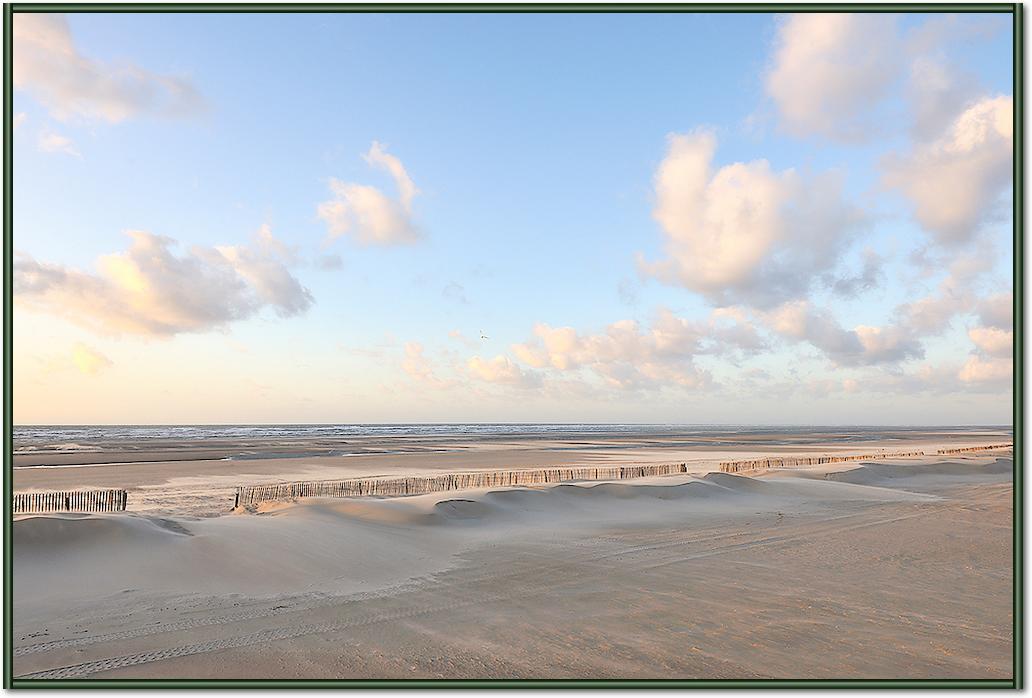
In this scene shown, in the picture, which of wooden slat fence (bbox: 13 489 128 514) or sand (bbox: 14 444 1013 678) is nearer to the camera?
sand (bbox: 14 444 1013 678)

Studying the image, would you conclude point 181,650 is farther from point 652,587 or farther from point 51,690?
point 652,587

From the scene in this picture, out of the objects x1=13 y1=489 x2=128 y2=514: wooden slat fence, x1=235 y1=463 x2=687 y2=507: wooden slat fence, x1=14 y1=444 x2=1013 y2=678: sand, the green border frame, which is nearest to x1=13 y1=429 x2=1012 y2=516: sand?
x1=235 y1=463 x2=687 y2=507: wooden slat fence

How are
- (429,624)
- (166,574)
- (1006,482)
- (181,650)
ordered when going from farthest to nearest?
(1006,482) < (166,574) < (429,624) < (181,650)

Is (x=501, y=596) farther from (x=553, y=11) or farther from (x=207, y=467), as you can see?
(x=207, y=467)

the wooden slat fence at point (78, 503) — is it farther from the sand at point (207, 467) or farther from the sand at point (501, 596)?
the sand at point (501, 596)

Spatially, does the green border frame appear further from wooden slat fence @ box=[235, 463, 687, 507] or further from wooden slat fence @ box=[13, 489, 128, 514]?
wooden slat fence @ box=[235, 463, 687, 507]

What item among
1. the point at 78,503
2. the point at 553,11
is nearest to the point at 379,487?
the point at 78,503

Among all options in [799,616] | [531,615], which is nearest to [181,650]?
[531,615]
